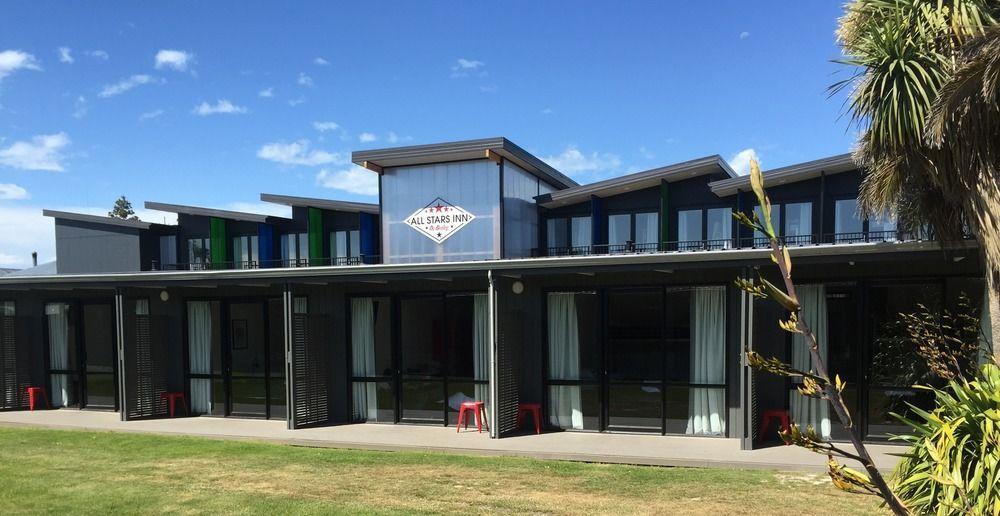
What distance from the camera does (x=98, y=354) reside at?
1484 centimetres

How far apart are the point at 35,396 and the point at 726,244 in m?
A: 16.2

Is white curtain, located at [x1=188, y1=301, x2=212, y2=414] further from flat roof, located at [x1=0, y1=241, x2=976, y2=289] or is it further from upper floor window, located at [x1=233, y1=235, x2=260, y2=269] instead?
upper floor window, located at [x1=233, y1=235, x2=260, y2=269]

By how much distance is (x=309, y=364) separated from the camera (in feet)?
40.3

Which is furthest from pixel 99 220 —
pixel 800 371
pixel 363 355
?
pixel 800 371

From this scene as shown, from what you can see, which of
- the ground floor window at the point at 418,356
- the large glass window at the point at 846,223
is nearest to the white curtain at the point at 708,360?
the large glass window at the point at 846,223

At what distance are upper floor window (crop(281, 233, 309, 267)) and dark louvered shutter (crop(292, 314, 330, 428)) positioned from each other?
4.54 m

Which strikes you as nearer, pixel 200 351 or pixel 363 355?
pixel 363 355

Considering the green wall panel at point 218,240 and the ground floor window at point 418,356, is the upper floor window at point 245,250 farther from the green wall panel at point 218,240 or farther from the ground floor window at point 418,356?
the ground floor window at point 418,356

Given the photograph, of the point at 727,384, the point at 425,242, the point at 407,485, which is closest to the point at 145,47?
the point at 425,242

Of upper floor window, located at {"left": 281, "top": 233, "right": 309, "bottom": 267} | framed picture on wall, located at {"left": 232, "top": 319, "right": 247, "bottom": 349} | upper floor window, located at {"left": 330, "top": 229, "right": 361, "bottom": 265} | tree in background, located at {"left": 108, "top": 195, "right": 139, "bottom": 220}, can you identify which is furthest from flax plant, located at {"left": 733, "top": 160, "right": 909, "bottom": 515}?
tree in background, located at {"left": 108, "top": 195, "right": 139, "bottom": 220}

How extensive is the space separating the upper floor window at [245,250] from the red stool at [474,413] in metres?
8.53

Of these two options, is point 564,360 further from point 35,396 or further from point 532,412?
point 35,396

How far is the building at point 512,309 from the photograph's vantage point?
984cm

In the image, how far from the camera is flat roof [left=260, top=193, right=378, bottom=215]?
15.5m
